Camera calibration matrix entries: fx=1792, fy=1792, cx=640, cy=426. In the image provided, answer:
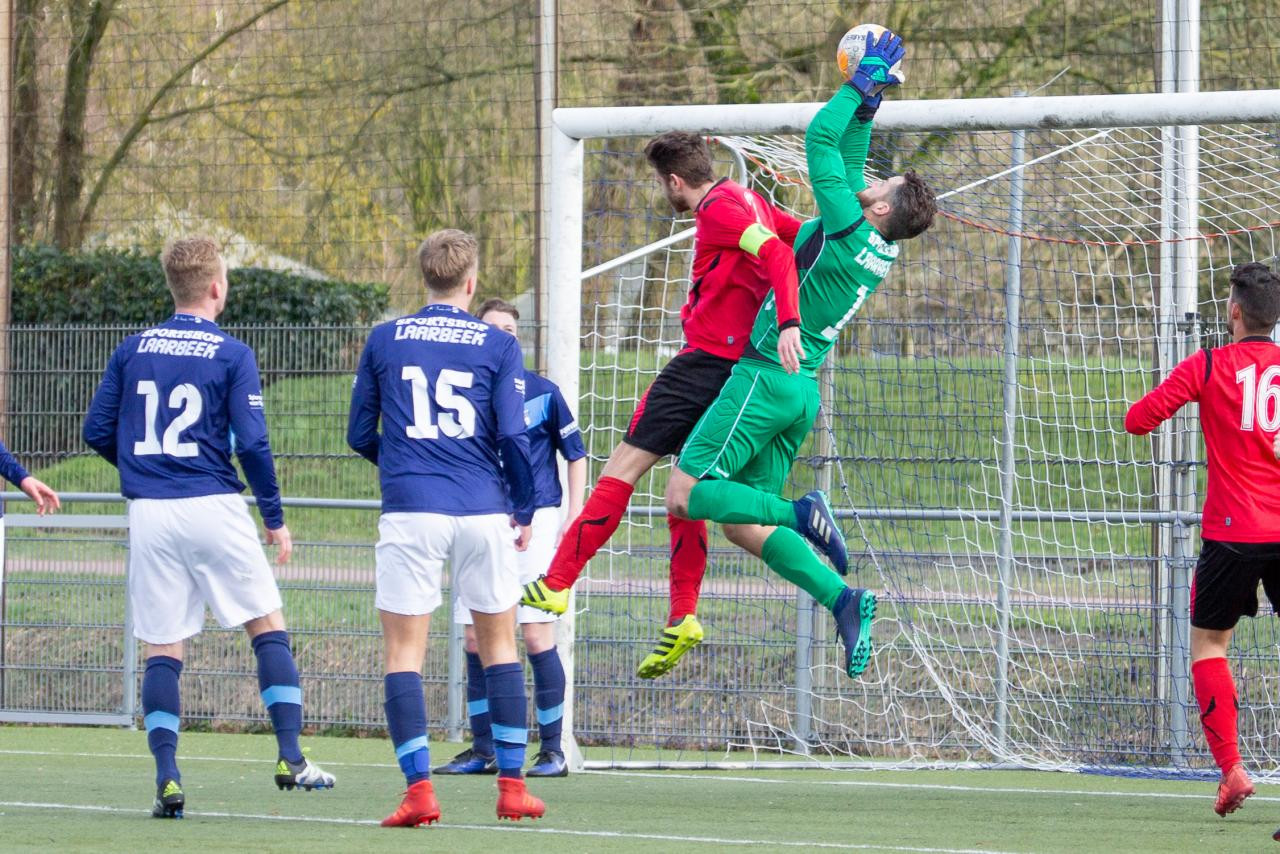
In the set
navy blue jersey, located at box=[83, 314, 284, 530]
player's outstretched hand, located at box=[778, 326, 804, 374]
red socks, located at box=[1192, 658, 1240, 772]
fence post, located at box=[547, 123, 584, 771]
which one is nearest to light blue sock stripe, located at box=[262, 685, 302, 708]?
navy blue jersey, located at box=[83, 314, 284, 530]

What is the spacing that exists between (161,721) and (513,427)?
181 cm

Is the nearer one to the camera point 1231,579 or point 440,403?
point 440,403

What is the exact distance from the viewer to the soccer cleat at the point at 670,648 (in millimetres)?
6906

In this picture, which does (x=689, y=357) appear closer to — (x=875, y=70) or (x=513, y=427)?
(x=513, y=427)

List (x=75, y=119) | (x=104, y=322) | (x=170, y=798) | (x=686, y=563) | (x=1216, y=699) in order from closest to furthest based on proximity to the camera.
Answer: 1. (x=170, y=798)
2. (x=1216, y=699)
3. (x=686, y=563)
4. (x=104, y=322)
5. (x=75, y=119)

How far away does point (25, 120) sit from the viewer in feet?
47.9

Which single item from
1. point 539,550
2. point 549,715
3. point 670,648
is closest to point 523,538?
point 539,550

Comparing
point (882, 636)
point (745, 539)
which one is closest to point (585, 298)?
point (882, 636)

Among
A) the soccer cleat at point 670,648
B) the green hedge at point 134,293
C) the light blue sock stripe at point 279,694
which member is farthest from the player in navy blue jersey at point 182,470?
the green hedge at point 134,293

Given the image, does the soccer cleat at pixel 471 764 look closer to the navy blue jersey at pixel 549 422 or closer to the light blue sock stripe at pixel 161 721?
the navy blue jersey at pixel 549 422

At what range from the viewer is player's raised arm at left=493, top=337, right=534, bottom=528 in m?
6.33

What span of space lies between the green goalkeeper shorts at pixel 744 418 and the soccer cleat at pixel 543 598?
0.69 metres

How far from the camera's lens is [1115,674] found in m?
9.40

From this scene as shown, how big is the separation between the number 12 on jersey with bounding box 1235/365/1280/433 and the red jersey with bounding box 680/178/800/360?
1.72 meters
